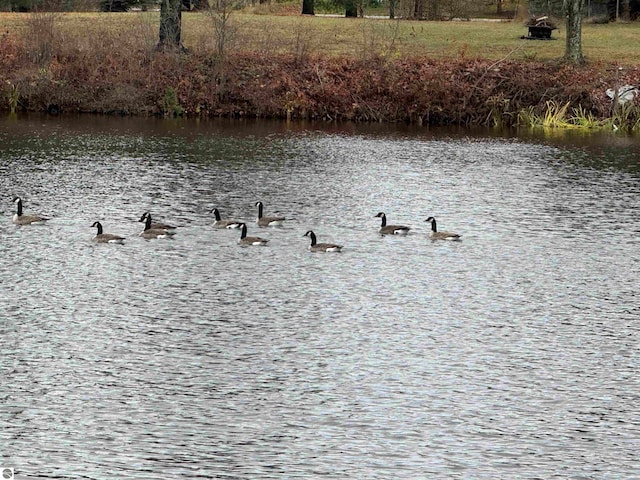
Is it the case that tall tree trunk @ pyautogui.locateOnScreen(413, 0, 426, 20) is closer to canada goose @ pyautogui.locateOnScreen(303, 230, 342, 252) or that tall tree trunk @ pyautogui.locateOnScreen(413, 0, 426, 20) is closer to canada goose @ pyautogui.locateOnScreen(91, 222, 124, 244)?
canada goose @ pyautogui.locateOnScreen(303, 230, 342, 252)

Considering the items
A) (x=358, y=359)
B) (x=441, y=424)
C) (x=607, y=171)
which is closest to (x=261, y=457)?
(x=441, y=424)

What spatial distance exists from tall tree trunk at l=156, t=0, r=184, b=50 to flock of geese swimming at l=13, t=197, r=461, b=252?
2704 cm

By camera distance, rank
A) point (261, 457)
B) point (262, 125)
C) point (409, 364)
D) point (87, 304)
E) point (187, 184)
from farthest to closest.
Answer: point (262, 125) → point (187, 184) → point (87, 304) → point (409, 364) → point (261, 457)

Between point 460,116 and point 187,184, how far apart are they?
22.8 m

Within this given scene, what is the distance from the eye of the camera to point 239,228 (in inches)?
1217

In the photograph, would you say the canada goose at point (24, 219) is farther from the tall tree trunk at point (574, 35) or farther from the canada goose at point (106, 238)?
the tall tree trunk at point (574, 35)

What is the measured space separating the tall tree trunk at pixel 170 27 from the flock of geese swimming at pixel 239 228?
88.7 ft

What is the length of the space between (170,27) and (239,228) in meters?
29.8

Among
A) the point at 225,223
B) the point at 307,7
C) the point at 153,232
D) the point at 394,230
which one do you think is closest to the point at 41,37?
the point at 307,7

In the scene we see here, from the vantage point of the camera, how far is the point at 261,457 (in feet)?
51.8

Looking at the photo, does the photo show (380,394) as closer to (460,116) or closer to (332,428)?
(332,428)

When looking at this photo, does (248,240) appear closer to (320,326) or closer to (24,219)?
(24,219)

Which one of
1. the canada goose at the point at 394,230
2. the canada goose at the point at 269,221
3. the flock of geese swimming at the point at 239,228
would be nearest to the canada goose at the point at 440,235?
the flock of geese swimming at the point at 239,228

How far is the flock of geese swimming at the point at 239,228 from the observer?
2873 cm
